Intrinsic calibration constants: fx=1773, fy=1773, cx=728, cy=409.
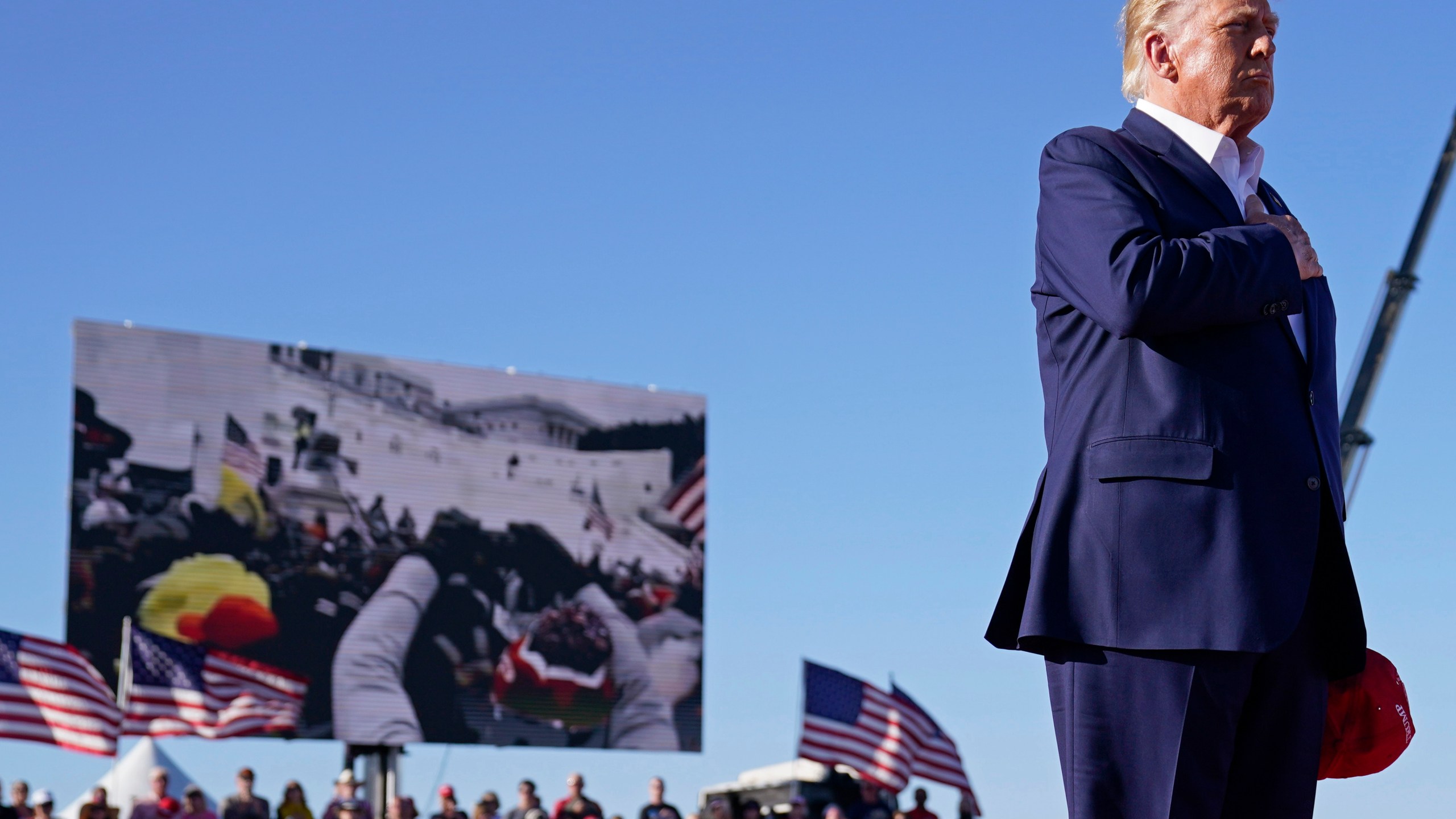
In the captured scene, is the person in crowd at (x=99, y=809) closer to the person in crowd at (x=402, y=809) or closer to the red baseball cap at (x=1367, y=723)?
the person in crowd at (x=402, y=809)

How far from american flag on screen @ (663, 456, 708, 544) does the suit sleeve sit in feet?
73.7

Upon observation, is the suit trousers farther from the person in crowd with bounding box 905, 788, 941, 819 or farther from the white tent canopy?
the white tent canopy

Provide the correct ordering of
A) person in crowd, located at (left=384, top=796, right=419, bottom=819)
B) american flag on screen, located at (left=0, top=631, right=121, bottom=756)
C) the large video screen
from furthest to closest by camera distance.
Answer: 1. the large video screen
2. american flag on screen, located at (left=0, top=631, right=121, bottom=756)
3. person in crowd, located at (left=384, top=796, right=419, bottom=819)

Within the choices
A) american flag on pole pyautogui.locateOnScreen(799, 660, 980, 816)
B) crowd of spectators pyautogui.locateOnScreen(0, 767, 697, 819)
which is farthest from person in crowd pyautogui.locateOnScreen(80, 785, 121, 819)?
american flag on pole pyautogui.locateOnScreen(799, 660, 980, 816)

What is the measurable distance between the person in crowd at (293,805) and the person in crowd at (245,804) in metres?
0.14

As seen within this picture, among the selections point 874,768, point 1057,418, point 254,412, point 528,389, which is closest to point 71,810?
point 254,412

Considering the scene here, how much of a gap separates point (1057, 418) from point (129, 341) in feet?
67.2

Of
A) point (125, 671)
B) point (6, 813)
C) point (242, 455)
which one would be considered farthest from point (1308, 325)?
point (242, 455)

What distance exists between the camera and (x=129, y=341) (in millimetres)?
21078

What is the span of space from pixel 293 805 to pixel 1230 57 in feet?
46.1

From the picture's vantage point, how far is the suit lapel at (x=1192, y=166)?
210cm

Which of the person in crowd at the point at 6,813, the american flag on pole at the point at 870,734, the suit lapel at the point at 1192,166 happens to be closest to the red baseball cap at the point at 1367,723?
the suit lapel at the point at 1192,166

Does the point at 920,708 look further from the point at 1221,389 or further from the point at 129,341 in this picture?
the point at 1221,389

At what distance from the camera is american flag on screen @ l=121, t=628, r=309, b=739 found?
18.6m
